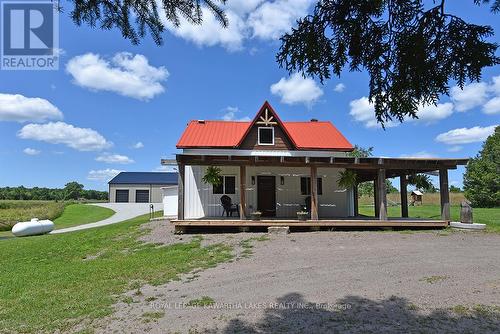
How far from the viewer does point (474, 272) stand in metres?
6.94

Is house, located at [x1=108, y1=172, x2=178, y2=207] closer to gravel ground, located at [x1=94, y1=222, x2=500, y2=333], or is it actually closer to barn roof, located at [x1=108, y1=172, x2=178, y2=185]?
barn roof, located at [x1=108, y1=172, x2=178, y2=185]

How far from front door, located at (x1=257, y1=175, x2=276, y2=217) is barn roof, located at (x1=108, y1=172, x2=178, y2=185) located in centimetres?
2908

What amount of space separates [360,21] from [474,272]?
6460 millimetres

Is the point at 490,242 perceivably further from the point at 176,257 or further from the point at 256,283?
the point at 176,257

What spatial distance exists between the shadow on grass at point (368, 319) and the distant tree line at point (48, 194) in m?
66.3

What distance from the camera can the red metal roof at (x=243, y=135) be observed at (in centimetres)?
1625

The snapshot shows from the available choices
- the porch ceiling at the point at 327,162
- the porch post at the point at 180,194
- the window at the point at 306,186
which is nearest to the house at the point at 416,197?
the window at the point at 306,186

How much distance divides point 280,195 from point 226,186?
2461 mm

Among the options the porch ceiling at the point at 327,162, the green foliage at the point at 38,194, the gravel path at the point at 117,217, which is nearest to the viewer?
the porch ceiling at the point at 327,162

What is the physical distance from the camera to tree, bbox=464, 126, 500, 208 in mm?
40344

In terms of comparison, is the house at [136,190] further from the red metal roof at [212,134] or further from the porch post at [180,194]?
the porch post at [180,194]

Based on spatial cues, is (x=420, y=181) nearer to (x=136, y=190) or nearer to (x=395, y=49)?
(x=395, y=49)

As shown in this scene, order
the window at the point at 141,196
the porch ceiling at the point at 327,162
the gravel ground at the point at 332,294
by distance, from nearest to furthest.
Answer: the gravel ground at the point at 332,294, the porch ceiling at the point at 327,162, the window at the point at 141,196

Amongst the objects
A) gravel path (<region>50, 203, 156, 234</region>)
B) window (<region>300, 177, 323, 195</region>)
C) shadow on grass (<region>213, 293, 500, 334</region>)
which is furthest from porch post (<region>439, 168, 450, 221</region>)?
gravel path (<region>50, 203, 156, 234</region>)
